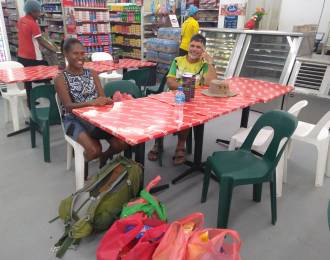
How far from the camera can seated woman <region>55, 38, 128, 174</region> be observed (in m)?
2.43

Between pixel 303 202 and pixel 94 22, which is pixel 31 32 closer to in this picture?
pixel 94 22

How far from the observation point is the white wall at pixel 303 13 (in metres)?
5.44

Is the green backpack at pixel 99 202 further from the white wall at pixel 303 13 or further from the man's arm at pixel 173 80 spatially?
the white wall at pixel 303 13

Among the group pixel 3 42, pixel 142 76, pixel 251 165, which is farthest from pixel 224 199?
pixel 3 42

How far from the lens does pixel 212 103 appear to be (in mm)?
2535

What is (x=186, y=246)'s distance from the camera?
1429 millimetres

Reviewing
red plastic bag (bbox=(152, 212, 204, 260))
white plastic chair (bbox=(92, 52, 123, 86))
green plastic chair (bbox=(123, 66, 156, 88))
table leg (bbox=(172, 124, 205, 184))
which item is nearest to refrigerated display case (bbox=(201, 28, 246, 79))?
green plastic chair (bbox=(123, 66, 156, 88))

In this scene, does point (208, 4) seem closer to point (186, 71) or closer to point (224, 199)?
point (186, 71)

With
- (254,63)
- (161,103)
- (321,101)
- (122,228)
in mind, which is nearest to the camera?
(122,228)

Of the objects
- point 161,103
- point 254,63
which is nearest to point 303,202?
point 161,103

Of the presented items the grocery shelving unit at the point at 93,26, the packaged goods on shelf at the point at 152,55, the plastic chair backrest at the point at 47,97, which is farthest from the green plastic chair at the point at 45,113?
the grocery shelving unit at the point at 93,26

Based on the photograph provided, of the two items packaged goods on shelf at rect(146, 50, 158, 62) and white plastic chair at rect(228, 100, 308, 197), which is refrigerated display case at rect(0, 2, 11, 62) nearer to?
packaged goods on shelf at rect(146, 50, 158, 62)

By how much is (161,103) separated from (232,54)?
3071 mm

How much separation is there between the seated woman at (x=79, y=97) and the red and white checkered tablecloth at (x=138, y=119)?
21 centimetres
